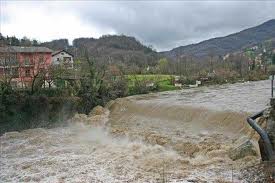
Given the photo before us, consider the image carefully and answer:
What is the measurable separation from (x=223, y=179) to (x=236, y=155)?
1.74 metres

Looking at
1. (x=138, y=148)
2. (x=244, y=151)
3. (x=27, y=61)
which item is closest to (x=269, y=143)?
(x=244, y=151)

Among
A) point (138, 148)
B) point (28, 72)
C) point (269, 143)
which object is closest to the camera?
point (269, 143)

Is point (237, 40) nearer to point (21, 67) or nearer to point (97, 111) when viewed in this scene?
point (97, 111)

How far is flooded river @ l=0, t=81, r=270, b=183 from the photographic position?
10.5 metres

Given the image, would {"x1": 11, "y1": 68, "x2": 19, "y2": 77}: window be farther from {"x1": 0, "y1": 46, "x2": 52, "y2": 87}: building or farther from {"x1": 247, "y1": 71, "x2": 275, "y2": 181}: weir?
{"x1": 247, "y1": 71, "x2": 275, "y2": 181}: weir

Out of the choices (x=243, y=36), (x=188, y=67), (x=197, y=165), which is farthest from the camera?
(x=243, y=36)

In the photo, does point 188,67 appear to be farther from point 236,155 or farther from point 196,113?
point 236,155

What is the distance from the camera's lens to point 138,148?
44.8 ft

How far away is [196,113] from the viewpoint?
17984 millimetres

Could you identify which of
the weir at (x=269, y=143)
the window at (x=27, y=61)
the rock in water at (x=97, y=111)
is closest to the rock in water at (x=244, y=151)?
the weir at (x=269, y=143)

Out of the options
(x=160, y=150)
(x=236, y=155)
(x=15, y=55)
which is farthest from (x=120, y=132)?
(x=15, y=55)

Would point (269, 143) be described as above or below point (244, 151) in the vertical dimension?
above

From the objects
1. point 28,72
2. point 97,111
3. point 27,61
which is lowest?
point 97,111

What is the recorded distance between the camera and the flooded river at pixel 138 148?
34.3 feet
